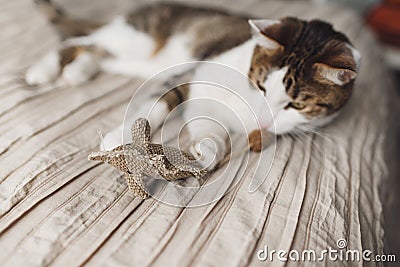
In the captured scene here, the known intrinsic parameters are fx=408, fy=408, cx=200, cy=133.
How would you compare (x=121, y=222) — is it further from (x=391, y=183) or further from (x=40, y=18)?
(x=40, y=18)

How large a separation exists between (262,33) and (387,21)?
136 centimetres

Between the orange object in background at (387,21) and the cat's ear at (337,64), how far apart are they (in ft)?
3.97

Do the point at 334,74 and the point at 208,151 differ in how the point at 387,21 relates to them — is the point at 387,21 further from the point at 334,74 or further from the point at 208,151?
the point at 208,151

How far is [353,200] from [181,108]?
1.68 feet

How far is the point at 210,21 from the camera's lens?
1.39 meters

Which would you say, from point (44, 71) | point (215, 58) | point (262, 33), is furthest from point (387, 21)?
point (44, 71)

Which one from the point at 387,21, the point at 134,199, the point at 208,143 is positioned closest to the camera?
the point at 134,199

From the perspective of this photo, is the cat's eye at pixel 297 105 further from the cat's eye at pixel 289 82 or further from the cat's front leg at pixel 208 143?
the cat's front leg at pixel 208 143

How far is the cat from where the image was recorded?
0.99 m

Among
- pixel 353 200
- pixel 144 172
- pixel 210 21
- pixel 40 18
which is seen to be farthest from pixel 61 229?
pixel 40 18

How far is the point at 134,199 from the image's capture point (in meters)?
0.83

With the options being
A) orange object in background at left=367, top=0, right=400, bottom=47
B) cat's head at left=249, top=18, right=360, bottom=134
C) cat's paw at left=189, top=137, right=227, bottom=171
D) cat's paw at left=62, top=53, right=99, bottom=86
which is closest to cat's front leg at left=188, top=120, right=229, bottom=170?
cat's paw at left=189, top=137, right=227, bottom=171

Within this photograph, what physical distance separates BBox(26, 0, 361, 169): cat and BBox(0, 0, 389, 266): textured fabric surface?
82mm

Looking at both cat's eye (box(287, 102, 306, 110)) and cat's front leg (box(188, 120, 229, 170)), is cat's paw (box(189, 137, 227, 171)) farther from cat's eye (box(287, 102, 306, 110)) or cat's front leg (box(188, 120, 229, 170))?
cat's eye (box(287, 102, 306, 110))
